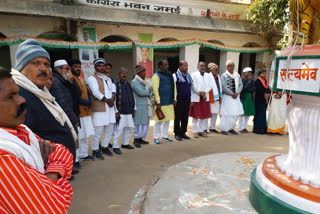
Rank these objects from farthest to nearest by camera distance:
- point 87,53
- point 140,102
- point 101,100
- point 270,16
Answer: point 270,16
point 87,53
point 140,102
point 101,100

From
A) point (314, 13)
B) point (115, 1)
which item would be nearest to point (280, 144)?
point (314, 13)

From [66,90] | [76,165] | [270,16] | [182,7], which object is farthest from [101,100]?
[270,16]

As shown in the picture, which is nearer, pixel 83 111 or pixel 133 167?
pixel 133 167


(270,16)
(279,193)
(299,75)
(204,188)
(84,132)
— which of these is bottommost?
(204,188)

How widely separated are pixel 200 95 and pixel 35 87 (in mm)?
4084

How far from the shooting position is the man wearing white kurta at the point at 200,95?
17.1 feet

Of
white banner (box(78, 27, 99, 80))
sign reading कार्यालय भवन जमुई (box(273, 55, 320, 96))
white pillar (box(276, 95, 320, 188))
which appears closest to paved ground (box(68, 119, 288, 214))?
white pillar (box(276, 95, 320, 188))

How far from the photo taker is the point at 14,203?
0.81m

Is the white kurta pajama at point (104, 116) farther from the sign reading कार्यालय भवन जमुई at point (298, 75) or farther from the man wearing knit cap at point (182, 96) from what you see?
the sign reading कार्यालय भवन जमुई at point (298, 75)

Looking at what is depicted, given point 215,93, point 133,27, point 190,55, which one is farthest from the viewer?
point 190,55

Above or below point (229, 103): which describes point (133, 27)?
above

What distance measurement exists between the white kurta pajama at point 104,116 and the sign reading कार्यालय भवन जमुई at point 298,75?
2.75 meters

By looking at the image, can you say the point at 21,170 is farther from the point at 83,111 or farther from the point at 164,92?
the point at 164,92

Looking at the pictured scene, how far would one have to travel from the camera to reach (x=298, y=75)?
194cm
